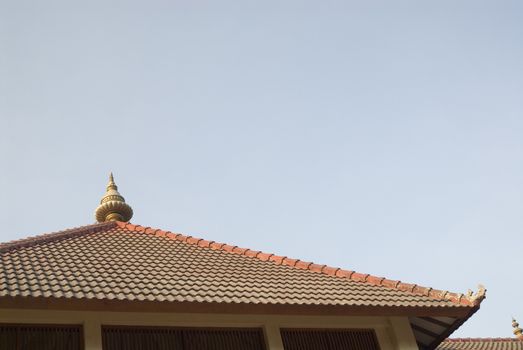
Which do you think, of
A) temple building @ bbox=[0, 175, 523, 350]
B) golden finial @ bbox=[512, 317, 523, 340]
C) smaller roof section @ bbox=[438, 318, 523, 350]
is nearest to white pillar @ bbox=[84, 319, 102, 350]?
temple building @ bbox=[0, 175, 523, 350]

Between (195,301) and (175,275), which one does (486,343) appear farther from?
(195,301)

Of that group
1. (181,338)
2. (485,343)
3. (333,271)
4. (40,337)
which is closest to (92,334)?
(40,337)

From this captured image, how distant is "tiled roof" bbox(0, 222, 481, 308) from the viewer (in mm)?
6945

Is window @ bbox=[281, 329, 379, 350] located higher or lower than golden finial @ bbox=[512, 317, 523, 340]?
lower

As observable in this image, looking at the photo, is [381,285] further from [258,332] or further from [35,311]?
[35,311]

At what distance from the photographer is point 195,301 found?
6949 millimetres

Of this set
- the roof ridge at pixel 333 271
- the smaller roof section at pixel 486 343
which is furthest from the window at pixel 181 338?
the smaller roof section at pixel 486 343

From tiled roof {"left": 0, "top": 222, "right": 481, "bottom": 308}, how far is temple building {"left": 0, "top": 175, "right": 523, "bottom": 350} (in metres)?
0.02

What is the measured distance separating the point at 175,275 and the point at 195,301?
1.09m

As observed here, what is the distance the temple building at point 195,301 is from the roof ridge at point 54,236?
0.03m

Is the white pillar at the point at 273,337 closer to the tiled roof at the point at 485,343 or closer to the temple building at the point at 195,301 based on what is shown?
the temple building at the point at 195,301

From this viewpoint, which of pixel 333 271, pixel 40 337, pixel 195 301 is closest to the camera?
pixel 40 337

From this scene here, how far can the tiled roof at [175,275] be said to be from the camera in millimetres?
6945

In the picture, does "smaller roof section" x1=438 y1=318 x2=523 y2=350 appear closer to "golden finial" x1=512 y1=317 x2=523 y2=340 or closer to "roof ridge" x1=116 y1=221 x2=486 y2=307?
"golden finial" x1=512 y1=317 x2=523 y2=340
